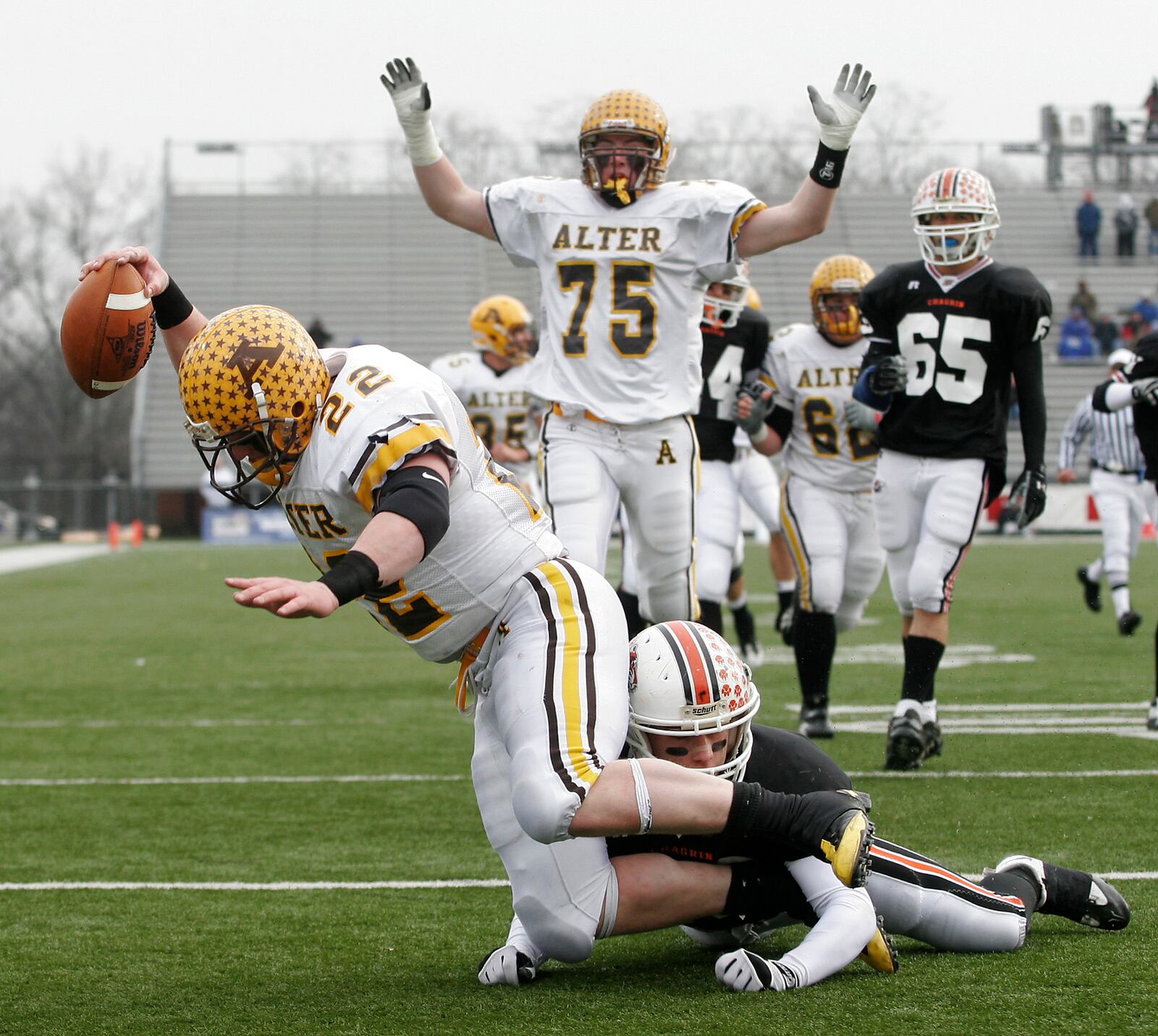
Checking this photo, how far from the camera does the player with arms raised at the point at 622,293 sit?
17.1ft

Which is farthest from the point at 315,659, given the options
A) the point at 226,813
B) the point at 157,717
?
the point at 226,813

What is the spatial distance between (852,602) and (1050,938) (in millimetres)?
3761

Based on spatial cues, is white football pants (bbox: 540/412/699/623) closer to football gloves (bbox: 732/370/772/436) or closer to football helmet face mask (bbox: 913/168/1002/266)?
football helmet face mask (bbox: 913/168/1002/266)

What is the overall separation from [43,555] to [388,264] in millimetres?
10168

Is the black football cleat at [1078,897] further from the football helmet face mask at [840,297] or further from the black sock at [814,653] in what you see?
the football helmet face mask at [840,297]

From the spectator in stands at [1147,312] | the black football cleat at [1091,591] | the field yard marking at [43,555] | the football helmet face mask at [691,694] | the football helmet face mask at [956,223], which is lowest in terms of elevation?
the field yard marking at [43,555]

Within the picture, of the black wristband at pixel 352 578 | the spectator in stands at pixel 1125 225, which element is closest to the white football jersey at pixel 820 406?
the black wristband at pixel 352 578

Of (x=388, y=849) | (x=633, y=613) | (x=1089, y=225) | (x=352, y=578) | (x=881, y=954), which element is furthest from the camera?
(x=1089, y=225)

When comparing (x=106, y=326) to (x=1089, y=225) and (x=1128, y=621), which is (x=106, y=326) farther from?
(x=1089, y=225)

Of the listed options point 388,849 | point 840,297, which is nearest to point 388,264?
point 840,297

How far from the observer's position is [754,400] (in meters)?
6.79

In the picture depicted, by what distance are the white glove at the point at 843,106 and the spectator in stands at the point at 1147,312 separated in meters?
22.3

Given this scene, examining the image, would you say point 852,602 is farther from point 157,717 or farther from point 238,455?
point 238,455

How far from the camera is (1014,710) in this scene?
702 cm
